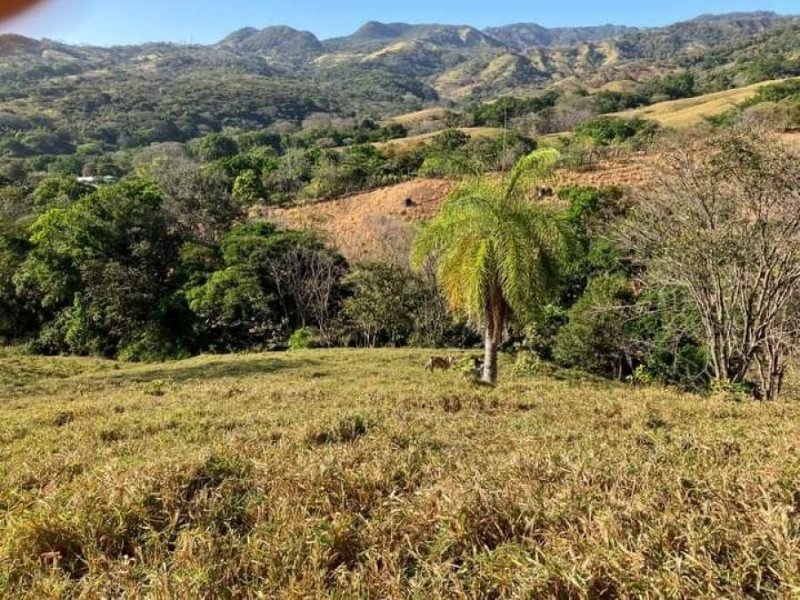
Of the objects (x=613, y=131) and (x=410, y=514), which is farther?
(x=613, y=131)

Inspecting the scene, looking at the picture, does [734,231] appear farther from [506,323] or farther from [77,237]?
[77,237]

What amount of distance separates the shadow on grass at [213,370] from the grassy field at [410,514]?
8238mm

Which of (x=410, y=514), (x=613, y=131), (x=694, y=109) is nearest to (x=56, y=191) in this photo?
(x=410, y=514)

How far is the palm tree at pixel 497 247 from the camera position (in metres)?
9.74

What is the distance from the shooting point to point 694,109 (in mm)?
60094

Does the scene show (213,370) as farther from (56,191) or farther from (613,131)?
(613,131)

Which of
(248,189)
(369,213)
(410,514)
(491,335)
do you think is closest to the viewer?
(410,514)

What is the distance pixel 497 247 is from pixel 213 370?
797cm

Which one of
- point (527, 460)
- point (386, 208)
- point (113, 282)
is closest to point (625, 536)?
point (527, 460)

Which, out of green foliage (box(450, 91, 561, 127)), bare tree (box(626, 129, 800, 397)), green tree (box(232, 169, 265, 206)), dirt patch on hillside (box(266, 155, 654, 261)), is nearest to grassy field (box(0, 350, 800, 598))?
bare tree (box(626, 129, 800, 397))

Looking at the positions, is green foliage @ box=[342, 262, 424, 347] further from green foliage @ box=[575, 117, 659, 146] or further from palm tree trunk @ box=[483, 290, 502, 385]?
green foliage @ box=[575, 117, 659, 146]

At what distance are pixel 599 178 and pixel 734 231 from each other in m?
27.9

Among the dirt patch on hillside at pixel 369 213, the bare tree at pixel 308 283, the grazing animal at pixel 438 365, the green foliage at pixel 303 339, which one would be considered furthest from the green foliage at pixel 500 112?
the grazing animal at pixel 438 365

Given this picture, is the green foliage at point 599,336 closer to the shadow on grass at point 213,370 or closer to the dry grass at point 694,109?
the shadow on grass at point 213,370
